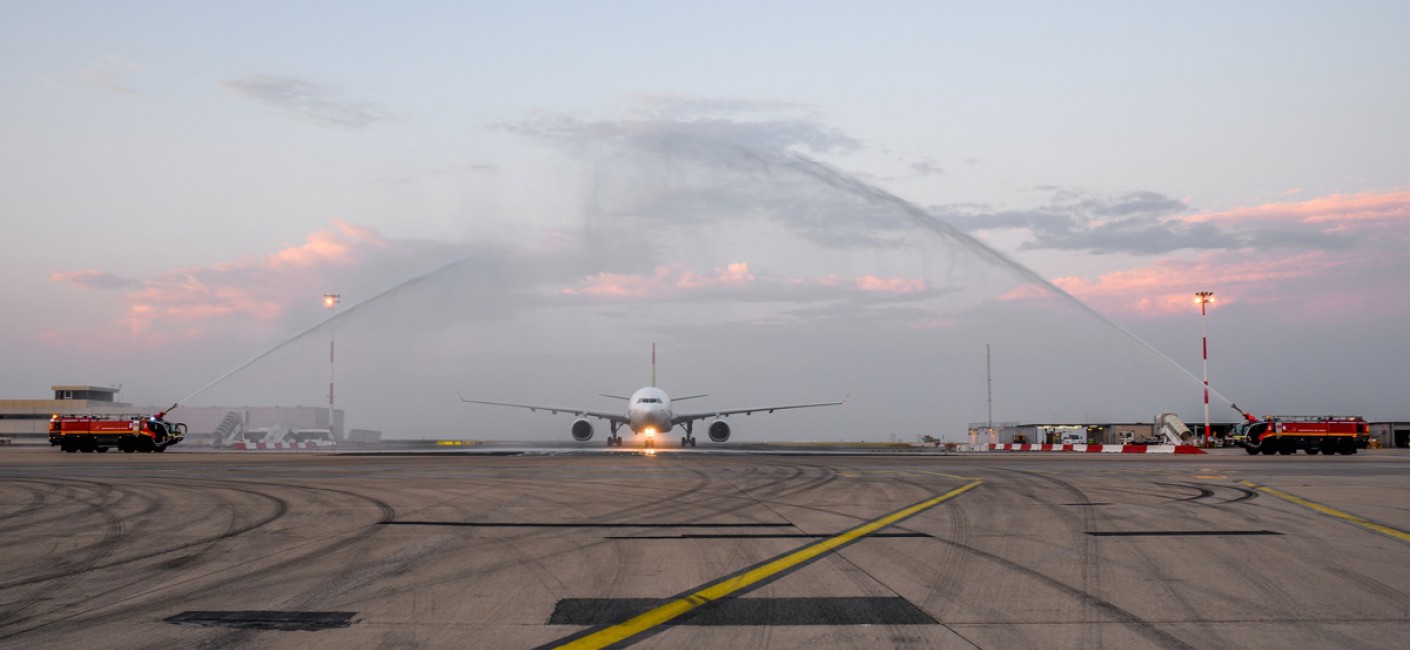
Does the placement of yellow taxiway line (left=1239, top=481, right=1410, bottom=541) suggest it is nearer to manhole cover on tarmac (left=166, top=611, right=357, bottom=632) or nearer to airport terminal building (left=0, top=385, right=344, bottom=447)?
manhole cover on tarmac (left=166, top=611, right=357, bottom=632)

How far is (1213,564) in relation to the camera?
497 inches

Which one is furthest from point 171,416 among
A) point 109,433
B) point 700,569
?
point 700,569

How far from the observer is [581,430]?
247ft

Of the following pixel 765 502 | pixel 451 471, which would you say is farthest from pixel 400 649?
pixel 451 471

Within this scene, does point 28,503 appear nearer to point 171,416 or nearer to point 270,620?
point 270,620

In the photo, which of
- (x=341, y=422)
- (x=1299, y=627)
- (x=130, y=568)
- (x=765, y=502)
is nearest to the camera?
(x=1299, y=627)

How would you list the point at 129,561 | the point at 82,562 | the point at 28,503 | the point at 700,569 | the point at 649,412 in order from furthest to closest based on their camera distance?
the point at 649,412
the point at 28,503
the point at 129,561
the point at 82,562
the point at 700,569

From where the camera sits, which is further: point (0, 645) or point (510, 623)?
point (510, 623)

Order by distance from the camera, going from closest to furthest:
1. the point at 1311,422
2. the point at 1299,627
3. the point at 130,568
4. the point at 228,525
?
1. the point at 1299,627
2. the point at 130,568
3. the point at 228,525
4. the point at 1311,422

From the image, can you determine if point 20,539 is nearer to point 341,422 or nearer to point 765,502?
point 765,502

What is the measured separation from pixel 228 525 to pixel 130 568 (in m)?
4.57

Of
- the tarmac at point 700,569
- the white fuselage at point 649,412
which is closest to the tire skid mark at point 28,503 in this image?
the tarmac at point 700,569

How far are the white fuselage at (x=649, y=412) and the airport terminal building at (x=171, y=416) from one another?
62.6 metres

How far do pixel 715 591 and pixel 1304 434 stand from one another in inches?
2278
